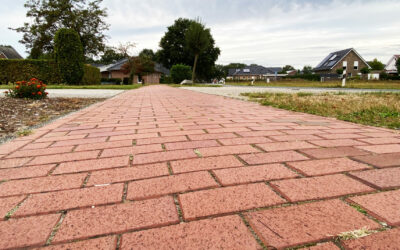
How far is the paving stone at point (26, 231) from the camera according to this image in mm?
800

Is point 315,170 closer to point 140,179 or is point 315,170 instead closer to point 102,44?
point 140,179

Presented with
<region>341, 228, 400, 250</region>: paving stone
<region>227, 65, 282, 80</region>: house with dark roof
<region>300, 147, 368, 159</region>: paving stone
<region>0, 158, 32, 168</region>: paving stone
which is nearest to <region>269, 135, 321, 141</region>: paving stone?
<region>300, 147, 368, 159</region>: paving stone

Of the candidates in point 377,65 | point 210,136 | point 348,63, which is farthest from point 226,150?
point 377,65

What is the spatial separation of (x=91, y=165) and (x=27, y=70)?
56.5ft

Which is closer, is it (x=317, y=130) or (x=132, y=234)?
(x=132, y=234)

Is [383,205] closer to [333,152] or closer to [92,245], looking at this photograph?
[333,152]

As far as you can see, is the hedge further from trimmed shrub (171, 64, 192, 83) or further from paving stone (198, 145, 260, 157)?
trimmed shrub (171, 64, 192, 83)

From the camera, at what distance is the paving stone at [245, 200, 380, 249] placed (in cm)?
80

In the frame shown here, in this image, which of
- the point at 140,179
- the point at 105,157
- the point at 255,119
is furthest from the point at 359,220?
the point at 255,119

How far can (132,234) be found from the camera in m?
0.83

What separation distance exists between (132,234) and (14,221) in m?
0.50

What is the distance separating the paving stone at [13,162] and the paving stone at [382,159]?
2222 mm

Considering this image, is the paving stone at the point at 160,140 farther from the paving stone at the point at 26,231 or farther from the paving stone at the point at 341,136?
the paving stone at the point at 341,136

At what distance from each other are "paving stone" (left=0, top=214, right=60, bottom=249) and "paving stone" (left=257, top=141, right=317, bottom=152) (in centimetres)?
142
